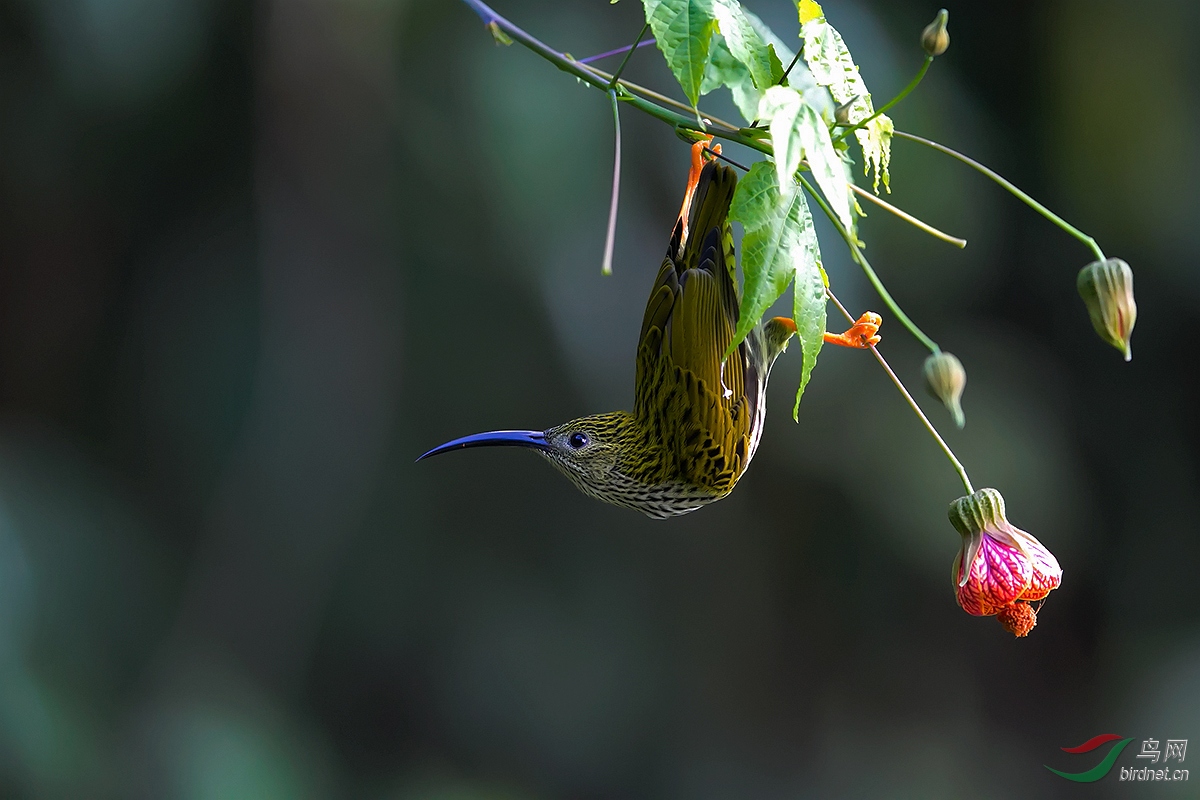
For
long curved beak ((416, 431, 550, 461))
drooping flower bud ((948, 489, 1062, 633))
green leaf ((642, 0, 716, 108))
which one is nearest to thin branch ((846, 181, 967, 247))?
green leaf ((642, 0, 716, 108))

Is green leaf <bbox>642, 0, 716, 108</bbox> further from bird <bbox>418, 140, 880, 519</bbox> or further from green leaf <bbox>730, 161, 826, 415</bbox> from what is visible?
bird <bbox>418, 140, 880, 519</bbox>

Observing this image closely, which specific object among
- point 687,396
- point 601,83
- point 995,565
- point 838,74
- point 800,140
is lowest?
point 995,565

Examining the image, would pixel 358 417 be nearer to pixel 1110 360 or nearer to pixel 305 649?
pixel 305 649

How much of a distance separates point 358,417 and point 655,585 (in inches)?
71.0

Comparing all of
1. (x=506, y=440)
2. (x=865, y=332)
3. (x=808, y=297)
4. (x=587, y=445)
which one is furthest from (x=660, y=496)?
(x=808, y=297)

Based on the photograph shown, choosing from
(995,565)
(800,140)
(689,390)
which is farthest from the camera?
(689,390)

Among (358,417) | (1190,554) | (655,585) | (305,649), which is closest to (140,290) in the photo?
(358,417)

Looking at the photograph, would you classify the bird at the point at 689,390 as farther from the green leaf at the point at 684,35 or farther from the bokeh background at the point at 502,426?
the bokeh background at the point at 502,426

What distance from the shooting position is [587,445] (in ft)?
6.40

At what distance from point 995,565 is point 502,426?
11.4 feet

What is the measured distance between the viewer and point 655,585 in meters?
4.87

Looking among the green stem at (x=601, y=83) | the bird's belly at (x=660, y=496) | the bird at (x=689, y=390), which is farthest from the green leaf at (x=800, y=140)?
the bird's belly at (x=660, y=496)

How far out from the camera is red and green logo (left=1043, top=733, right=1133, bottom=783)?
15.9 ft

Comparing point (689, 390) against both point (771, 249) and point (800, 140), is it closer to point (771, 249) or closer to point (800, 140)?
point (771, 249)
